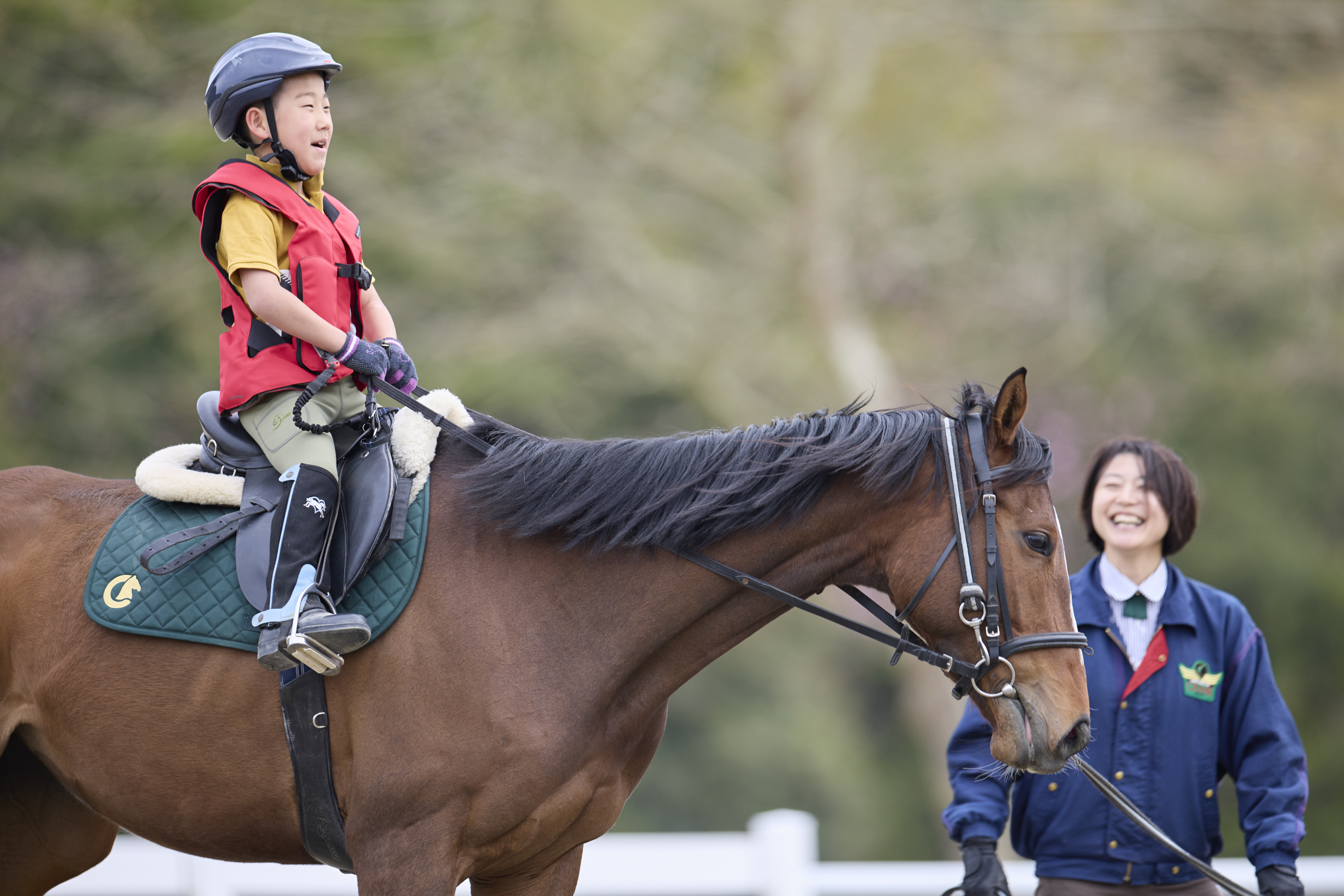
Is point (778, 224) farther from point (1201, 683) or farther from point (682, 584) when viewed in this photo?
point (682, 584)

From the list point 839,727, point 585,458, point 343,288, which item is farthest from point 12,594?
point 839,727

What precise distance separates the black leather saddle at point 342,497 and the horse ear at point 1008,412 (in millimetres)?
1436

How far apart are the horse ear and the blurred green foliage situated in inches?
268

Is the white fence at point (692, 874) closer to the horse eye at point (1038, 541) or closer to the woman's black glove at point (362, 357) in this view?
the horse eye at point (1038, 541)

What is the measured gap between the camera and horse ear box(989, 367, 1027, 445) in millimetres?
2730

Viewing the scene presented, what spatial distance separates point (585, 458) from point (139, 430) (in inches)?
342

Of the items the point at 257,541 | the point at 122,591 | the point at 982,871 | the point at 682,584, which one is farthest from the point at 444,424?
the point at 982,871

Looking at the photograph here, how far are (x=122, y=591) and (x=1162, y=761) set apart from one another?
292cm

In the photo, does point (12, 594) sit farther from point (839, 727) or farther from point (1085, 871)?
point (839, 727)

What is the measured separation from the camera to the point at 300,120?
9.43ft

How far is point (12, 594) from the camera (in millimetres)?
3004

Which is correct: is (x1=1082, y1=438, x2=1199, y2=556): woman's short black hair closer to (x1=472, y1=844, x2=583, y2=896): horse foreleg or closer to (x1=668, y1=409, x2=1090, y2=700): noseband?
(x1=668, y1=409, x2=1090, y2=700): noseband

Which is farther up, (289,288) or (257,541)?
(289,288)

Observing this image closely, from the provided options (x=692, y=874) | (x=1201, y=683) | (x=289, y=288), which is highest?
(x=289, y=288)
